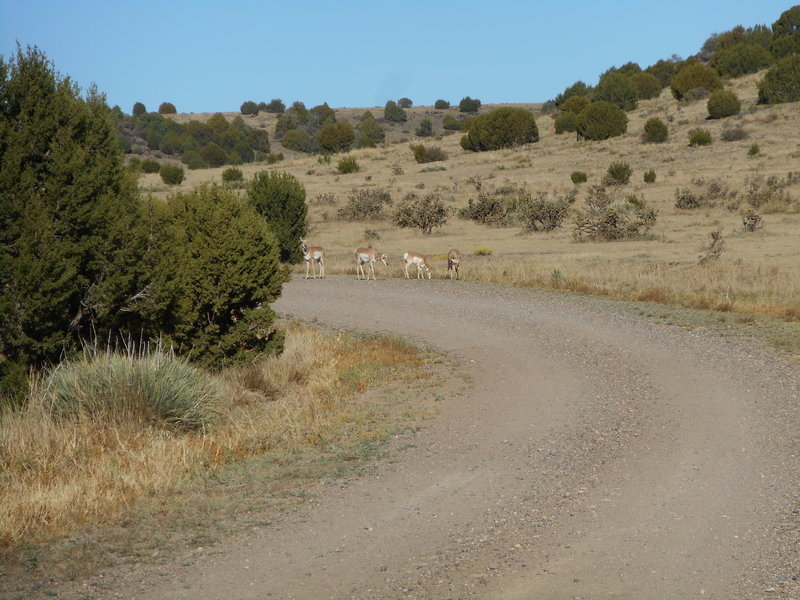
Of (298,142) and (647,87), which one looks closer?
(647,87)

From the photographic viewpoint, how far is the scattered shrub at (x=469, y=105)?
135m

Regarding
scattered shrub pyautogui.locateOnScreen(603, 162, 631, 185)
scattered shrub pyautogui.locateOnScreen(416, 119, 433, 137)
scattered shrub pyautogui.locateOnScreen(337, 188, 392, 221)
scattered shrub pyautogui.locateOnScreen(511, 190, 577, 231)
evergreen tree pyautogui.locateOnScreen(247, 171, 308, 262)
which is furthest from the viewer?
scattered shrub pyautogui.locateOnScreen(416, 119, 433, 137)

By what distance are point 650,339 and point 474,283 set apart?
26.0 ft

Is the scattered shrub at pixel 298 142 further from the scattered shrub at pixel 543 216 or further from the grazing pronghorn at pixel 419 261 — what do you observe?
the grazing pronghorn at pixel 419 261

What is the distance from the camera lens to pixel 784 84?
207 ft

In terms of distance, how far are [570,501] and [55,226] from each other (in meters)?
5.96

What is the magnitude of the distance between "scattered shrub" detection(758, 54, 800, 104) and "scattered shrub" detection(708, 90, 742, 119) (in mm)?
2445

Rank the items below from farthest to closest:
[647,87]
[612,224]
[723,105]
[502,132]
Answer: [647,87], [502,132], [723,105], [612,224]

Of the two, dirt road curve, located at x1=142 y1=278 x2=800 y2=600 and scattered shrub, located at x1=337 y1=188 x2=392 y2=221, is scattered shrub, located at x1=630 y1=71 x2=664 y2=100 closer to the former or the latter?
scattered shrub, located at x1=337 y1=188 x2=392 y2=221

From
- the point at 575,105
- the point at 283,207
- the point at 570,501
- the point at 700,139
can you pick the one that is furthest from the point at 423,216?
the point at 575,105

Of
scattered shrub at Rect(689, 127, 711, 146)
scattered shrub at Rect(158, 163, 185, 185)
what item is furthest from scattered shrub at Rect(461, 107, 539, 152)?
scattered shrub at Rect(158, 163, 185, 185)

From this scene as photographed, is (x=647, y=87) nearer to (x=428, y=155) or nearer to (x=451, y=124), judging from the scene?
(x=428, y=155)

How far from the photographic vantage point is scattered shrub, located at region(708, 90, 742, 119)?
62375 millimetres

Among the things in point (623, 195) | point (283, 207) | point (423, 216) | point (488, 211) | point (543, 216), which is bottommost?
point (543, 216)
